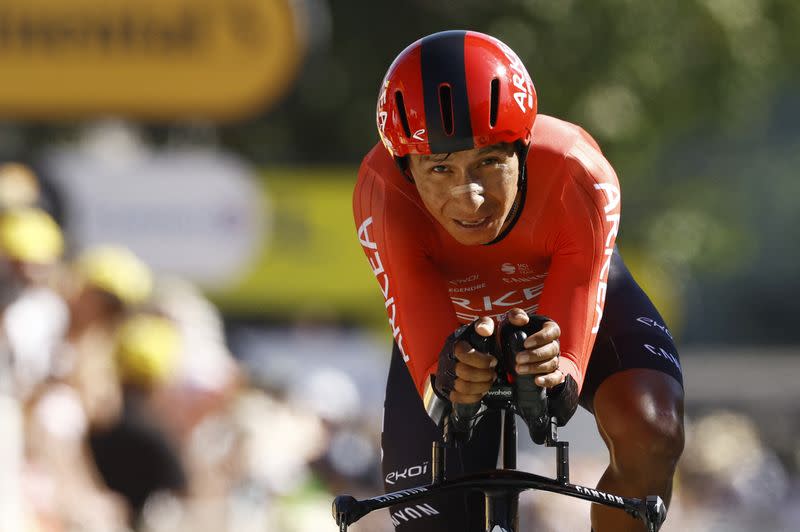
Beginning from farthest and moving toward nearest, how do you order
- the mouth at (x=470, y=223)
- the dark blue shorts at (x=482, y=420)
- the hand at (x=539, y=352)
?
the dark blue shorts at (x=482, y=420), the mouth at (x=470, y=223), the hand at (x=539, y=352)

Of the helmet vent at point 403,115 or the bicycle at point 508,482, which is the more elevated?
the helmet vent at point 403,115

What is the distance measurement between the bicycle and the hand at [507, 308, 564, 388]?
0.03 metres

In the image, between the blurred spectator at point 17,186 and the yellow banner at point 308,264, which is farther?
the yellow banner at point 308,264

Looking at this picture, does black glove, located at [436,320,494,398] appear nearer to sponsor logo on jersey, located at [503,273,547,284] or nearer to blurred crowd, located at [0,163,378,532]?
sponsor logo on jersey, located at [503,273,547,284]

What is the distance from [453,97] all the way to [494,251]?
0.73m

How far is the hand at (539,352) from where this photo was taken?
147 inches

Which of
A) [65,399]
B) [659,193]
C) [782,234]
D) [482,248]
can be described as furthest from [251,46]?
[782,234]

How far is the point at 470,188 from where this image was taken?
4375 mm

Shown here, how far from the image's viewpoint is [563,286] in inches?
175

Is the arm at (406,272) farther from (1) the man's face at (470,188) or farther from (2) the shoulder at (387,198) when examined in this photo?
(1) the man's face at (470,188)

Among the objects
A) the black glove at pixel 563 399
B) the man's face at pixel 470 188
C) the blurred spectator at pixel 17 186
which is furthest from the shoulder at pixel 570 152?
the blurred spectator at pixel 17 186

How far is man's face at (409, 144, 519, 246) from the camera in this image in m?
4.38

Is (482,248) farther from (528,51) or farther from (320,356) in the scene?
(528,51)

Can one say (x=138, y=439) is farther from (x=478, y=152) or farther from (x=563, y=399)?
(x=563, y=399)
